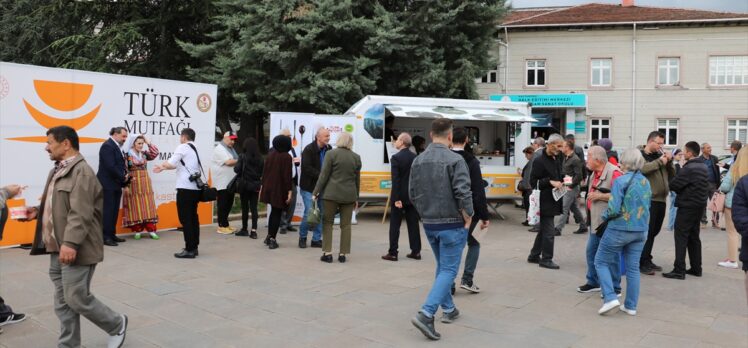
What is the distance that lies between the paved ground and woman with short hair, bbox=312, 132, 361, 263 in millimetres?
375

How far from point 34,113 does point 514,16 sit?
28904mm

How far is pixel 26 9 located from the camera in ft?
71.6

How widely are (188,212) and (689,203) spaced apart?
6.47m

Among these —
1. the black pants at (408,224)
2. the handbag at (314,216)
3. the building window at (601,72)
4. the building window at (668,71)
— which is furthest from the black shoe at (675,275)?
the building window at (668,71)

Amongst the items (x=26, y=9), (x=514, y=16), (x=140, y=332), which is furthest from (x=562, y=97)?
(x=140, y=332)

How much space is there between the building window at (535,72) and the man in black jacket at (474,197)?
26.1 metres

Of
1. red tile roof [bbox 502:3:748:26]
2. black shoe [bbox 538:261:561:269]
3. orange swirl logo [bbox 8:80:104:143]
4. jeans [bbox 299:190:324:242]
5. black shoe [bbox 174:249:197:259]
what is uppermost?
red tile roof [bbox 502:3:748:26]

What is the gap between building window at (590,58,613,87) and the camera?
30094 millimetres

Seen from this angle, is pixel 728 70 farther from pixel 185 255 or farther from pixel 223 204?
pixel 185 255

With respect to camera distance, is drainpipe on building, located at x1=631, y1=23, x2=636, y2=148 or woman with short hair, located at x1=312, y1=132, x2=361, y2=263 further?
drainpipe on building, located at x1=631, y1=23, x2=636, y2=148

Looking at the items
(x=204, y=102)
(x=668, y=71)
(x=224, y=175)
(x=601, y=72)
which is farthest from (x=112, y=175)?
(x=668, y=71)

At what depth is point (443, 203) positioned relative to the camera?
4965 millimetres

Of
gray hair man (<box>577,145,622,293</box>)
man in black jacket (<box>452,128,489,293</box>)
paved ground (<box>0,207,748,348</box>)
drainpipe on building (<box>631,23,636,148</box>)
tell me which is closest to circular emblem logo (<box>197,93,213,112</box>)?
paved ground (<box>0,207,748,348</box>)

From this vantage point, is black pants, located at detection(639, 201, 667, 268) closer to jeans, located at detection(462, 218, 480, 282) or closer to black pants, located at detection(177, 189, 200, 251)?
jeans, located at detection(462, 218, 480, 282)
